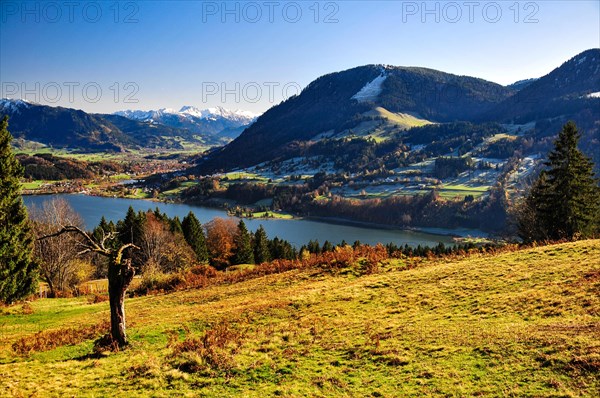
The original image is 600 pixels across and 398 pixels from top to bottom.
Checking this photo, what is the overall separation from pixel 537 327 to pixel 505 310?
8.38 feet

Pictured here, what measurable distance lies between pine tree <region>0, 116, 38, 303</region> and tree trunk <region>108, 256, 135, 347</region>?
18.8 meters

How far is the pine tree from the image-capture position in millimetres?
28766

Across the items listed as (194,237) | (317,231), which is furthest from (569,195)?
(317,231)

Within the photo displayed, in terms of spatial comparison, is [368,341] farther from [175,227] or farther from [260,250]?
[260,250]

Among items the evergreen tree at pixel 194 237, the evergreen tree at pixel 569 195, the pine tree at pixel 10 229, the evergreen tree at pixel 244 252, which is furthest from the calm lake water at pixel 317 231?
the pine tree at pixel 10 229

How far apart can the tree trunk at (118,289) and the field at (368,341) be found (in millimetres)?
783

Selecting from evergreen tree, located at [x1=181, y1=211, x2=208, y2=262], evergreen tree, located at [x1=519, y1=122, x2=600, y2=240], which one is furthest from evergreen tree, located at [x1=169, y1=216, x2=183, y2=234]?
evergreen tree, located at [x1=519, y1=122, x2=600, y2=240]

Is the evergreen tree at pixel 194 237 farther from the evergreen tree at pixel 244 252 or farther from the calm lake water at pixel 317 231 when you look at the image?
the calm lake water at pixel 317 231

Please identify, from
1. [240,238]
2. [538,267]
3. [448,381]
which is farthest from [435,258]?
[240,238]

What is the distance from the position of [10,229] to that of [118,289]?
19.9 metres

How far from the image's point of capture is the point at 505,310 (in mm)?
15211

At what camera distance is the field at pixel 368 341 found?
10539 mm

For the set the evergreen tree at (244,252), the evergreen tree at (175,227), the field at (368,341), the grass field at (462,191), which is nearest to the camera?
the field at (368,341)

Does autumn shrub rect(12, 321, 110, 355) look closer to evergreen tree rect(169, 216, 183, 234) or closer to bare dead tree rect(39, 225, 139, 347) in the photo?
bare dead tree rect(39, 225, 139, 347)
